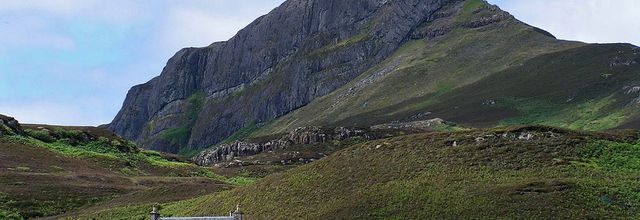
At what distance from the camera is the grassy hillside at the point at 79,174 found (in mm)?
79981

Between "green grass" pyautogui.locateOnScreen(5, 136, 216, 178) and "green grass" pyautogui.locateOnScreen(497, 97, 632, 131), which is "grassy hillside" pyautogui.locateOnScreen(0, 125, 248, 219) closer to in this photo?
"green grass" pyautogui.locateOnScreen(5, 136, 216, 178)

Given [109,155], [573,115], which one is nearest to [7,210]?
[109,155]

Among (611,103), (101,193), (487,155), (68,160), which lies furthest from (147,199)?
(611,103)

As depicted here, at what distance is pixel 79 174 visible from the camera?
94.4 metres

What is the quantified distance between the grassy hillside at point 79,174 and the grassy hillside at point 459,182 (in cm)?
958

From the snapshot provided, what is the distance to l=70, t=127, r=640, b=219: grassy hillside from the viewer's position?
167 ft

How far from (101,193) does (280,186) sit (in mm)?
30251

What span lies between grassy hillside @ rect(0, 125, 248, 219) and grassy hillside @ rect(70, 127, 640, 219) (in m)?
9.58

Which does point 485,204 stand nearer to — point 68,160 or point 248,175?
point 68,160

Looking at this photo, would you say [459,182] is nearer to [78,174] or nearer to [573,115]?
[78,174]

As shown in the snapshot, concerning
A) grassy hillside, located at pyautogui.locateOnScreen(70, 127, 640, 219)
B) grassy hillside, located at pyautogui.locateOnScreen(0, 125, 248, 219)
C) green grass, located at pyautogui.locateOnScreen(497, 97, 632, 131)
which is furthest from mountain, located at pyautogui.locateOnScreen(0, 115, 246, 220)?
green grass, located at pyautogui.locateOnScreen(497, 97, 632, 131)

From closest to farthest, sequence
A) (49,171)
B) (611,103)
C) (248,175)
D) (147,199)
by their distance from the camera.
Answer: (147,199), (49,171), (248,175), (611,103)

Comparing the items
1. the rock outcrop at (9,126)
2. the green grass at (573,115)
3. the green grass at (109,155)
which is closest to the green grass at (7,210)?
the green grass at (109,155)

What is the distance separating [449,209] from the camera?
51812mm
